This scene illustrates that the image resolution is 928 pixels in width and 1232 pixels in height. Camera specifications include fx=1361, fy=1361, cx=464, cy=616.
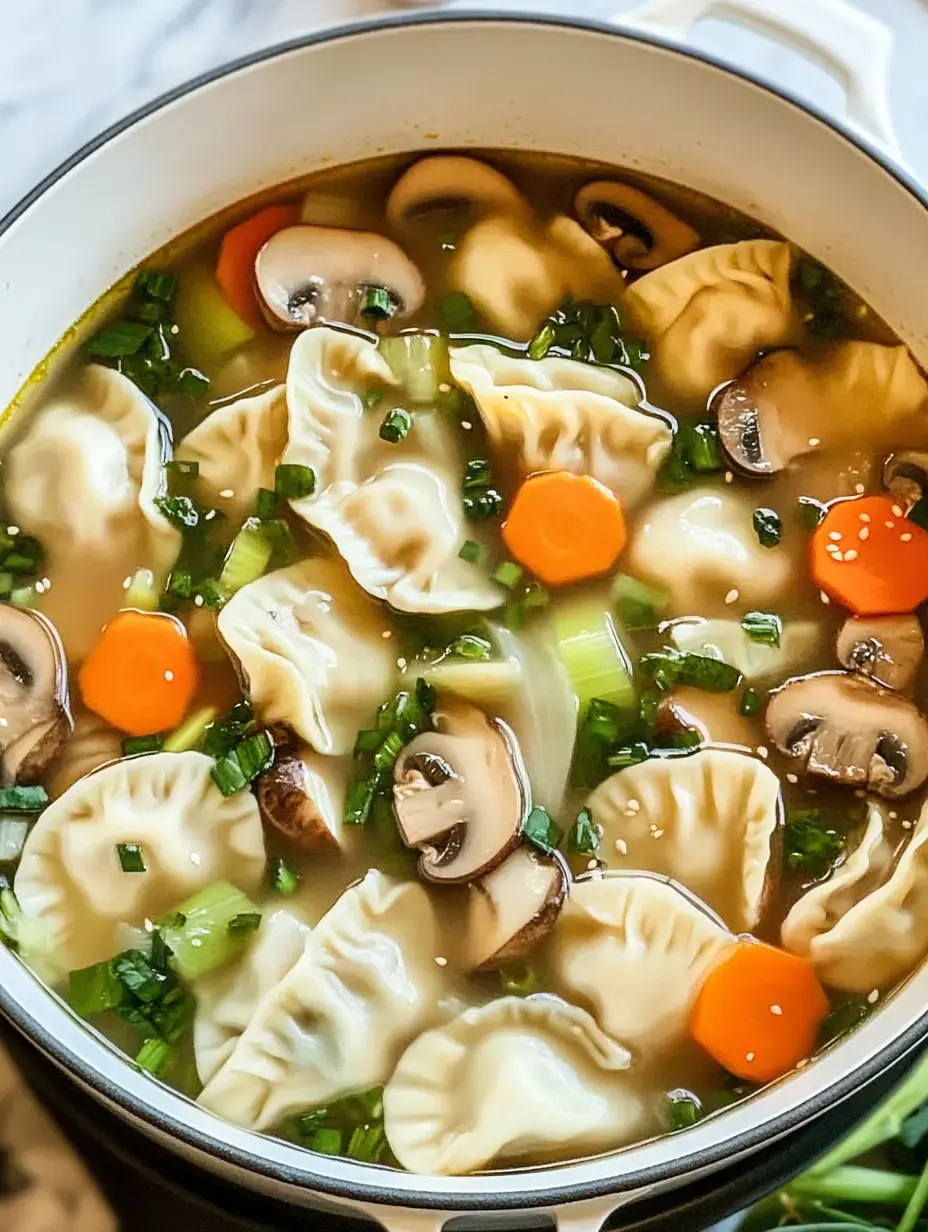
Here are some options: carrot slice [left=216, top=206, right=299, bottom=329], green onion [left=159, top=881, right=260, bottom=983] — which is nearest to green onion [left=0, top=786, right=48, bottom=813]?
green onion [left=159, top=881, right=260, bottom=983]

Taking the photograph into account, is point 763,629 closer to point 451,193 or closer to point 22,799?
point 451,193

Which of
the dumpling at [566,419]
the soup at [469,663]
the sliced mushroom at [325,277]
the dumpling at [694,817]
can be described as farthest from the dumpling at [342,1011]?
the sliced mushroom at [325,277]

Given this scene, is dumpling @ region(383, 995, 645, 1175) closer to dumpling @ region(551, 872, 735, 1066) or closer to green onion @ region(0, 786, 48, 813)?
dumpling @ region(551, 872, 735, 1066)

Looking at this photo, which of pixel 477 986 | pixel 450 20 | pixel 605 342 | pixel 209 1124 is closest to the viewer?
pixel 209 1124

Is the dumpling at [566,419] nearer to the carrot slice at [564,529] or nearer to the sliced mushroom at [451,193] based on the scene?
the carrot slice at [564,529]

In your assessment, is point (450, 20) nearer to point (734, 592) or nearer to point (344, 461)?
point (344, 461)

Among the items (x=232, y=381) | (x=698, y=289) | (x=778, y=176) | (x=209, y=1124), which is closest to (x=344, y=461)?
(x=232, y=381)
